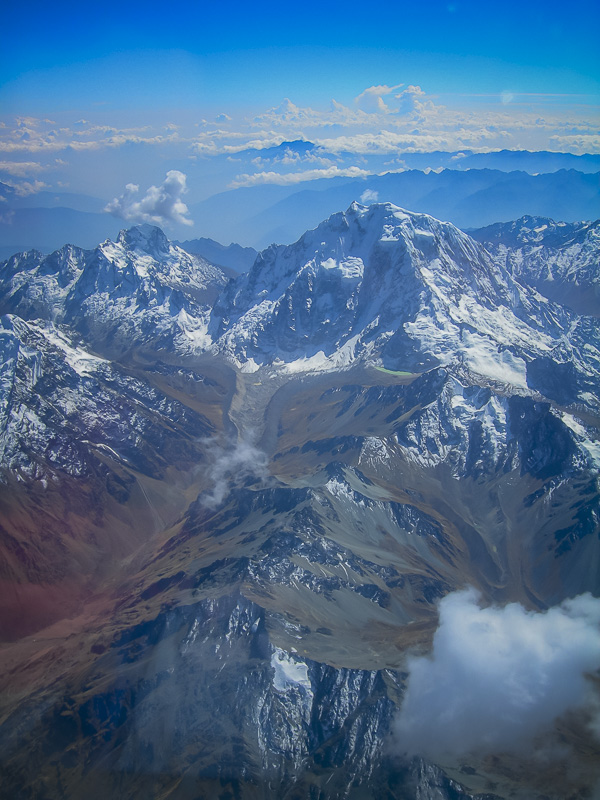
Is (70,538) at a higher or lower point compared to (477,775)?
lower

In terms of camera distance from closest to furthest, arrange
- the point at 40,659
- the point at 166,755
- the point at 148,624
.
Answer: the point at 166,755
the point at 148,624
the point at 40,659

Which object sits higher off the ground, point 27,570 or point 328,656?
point 328,656

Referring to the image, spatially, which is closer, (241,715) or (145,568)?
(241,715)

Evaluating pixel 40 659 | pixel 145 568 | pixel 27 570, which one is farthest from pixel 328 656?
pixel 27 570

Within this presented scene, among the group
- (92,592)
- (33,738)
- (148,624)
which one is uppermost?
(148,624)

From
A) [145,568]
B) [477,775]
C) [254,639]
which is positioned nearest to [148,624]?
[254,639]

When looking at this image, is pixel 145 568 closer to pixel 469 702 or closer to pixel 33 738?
pixel 33 738

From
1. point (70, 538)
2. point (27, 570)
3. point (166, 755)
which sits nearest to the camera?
point (166, 755)

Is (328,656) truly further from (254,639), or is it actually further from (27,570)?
(27,570)

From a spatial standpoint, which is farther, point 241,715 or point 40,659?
point 40,659
